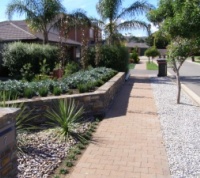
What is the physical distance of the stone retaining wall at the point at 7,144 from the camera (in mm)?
3092

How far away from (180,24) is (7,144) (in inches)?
276

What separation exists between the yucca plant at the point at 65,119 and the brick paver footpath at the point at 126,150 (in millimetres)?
504

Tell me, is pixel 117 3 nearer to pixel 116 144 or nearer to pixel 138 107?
pixel 138 107

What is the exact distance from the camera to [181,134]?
6.61 metres

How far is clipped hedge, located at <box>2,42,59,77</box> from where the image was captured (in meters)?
17.7

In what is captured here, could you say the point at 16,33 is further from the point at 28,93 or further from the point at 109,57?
the point at 28,93

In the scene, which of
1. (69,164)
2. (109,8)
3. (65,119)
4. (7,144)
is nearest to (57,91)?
(65,119)

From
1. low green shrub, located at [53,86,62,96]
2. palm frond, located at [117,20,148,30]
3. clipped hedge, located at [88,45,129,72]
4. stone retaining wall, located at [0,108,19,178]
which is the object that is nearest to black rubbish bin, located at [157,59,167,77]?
palm frond, located at [117,20,148,30]

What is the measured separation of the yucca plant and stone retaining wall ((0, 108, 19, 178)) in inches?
107

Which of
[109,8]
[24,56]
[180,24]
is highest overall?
[109,8]

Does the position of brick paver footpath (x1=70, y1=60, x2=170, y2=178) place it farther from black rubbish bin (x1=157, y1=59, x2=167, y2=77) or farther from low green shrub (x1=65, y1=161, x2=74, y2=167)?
black rubbish bin (x1=157, y1=59, x2=167, y2=77)

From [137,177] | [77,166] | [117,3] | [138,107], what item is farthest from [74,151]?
[117,3]

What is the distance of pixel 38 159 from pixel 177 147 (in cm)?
249

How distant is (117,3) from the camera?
20422 mm
